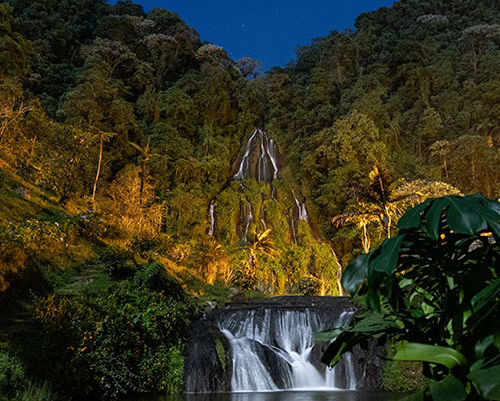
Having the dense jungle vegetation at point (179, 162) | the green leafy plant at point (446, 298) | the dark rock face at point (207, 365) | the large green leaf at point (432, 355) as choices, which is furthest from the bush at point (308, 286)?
the large green leaf at point (432, 355)

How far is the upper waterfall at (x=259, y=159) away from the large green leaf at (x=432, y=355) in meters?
28.3

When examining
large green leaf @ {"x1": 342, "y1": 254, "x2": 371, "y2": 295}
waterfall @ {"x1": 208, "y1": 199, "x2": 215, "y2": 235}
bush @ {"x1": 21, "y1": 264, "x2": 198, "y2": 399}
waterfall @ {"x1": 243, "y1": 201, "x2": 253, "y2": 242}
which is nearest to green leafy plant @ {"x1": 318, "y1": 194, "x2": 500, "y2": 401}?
large green leaf @ {"x1": 342, "y1": 254, "x2": 371, "y2": 295}

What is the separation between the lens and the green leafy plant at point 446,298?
3.81ft

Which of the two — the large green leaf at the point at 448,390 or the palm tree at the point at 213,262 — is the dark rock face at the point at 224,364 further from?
the palm tree at the point at 213,262

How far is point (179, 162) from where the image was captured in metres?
27.6

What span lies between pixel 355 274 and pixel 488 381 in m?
0.48

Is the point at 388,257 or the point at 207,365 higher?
the point at 388,257

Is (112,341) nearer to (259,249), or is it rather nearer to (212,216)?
(259,249)

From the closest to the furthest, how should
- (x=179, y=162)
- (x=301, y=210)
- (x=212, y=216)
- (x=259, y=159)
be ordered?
(x=212, y=216), (x=179, y=162), (x=301, y=210), (x=259, y=159)

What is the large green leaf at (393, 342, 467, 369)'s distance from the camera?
1207 millimetres

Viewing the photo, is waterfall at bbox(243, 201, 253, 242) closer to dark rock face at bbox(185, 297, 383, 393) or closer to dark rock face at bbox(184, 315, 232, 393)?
dark rock face at bbox(185, 297, 383, 393)

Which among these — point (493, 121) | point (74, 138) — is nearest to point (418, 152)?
point (493, 121)

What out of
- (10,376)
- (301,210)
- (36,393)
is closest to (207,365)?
(36,393)

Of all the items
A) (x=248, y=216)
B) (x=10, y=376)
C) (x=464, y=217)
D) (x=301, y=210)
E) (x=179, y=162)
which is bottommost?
(x=10, y=376)
